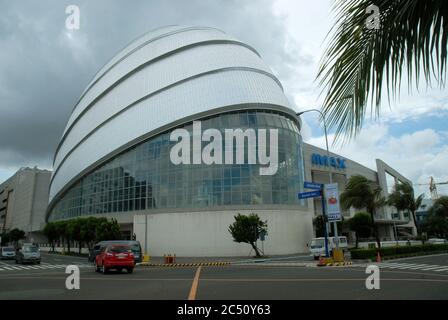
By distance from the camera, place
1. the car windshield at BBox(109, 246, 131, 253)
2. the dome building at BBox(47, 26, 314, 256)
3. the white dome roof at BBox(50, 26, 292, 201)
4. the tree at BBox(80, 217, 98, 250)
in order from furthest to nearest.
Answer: the white dome roof at BBox(50, 26, 292, 201)
the tree at BBox(80, 217, 98, 250)
the dome building at BBox(47, 26, 314, 256)
the car windshield at BBox(109, 246, 131, 253)

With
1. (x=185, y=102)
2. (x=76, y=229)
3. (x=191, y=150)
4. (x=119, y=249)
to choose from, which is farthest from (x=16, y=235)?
(x=119, y=249)

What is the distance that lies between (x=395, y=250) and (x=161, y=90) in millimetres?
37179

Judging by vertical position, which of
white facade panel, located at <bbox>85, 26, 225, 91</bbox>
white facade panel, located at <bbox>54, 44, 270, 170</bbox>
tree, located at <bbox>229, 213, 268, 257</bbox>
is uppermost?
white facade panel, located at <bbox>85, 26, 225, 91</bbox>

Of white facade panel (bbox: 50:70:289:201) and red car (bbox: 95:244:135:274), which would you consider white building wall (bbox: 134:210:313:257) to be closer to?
white facade panel (bbox: 50:70:289:201)

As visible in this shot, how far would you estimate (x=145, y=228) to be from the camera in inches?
2023

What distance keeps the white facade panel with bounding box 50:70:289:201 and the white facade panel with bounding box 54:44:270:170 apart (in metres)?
1.68

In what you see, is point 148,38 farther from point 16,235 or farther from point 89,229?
point 16,235

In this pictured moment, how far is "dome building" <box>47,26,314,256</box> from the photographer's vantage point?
162 ft

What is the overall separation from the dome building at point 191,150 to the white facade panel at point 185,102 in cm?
16

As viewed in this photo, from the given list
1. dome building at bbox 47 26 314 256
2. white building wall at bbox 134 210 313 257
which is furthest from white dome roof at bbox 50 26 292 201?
white building wall at bbox 134 210 313 257
